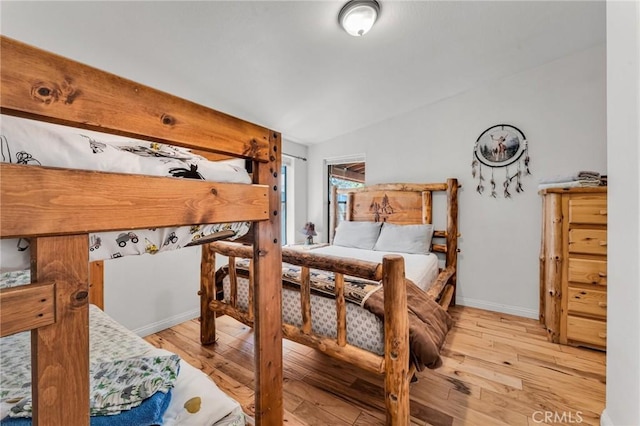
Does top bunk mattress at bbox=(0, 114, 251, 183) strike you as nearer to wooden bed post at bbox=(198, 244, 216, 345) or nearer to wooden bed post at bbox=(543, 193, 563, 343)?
wooden bed post at bbox=(198, 244, 216, 345)

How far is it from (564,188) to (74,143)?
2878mm

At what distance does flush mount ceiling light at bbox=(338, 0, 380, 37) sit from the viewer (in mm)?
1551

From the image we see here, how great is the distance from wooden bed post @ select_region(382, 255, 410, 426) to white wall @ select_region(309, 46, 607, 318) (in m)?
2.12

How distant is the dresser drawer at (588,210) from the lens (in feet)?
6.34

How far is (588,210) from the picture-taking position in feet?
6.52

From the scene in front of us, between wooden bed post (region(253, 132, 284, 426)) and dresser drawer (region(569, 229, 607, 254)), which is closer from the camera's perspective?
wooden bed post (region(253, 132, 284, 426))

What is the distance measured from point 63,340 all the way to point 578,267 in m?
2.94

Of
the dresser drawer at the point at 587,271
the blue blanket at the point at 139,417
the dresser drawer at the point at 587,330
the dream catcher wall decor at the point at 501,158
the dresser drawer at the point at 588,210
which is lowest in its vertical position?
the dresser drawer at the point at 587,330

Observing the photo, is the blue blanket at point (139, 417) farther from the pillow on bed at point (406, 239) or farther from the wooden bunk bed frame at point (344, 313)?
the pillow on bed at point (406, 239)

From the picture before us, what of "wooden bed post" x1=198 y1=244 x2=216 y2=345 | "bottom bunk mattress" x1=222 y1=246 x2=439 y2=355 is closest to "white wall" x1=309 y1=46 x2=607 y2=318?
"bottom bunk mattress" x1=222 y1=246 x2=439 y2=355

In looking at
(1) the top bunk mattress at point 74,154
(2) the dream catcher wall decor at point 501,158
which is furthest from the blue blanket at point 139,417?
(2) the dream catcher wall decor at point 501,158

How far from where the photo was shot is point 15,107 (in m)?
0.45

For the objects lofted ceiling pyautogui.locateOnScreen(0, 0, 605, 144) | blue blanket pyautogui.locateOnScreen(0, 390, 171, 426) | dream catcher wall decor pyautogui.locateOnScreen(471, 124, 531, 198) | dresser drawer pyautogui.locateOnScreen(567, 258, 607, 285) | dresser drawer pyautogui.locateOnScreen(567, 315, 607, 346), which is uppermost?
lofted ceiling pyautogui.locateOnScreen(0, 0, 605, 144)

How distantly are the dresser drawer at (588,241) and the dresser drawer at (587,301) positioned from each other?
31 cm
